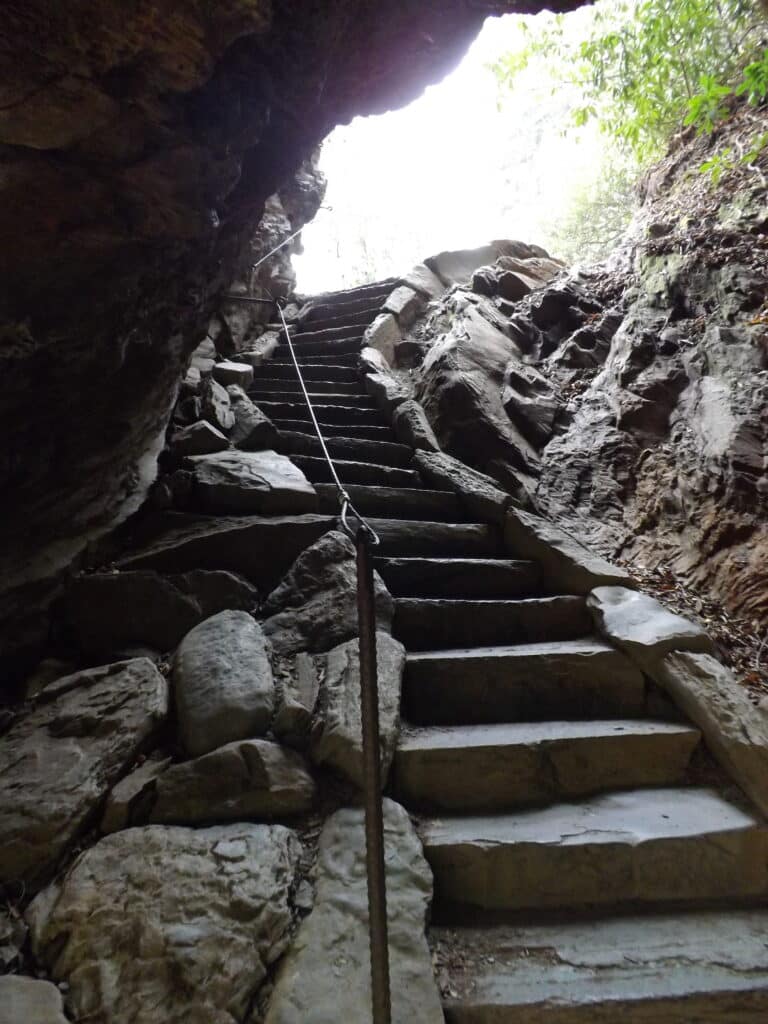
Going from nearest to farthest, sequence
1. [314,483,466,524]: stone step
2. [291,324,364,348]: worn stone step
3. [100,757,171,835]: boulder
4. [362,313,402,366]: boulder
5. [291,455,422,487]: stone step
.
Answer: [100,757,171,835]: boulder, [314,483,466,524]: stone step, [291,455,422,487]: stone step, [362,313,402,366]: boulder, [291,324,364,348]: worn stone step

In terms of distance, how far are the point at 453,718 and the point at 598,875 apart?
820mm

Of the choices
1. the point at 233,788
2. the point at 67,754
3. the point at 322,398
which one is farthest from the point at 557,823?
the point at 322,398

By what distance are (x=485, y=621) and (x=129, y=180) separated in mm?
2503

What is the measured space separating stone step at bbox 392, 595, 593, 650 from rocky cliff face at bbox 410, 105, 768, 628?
29.1 inches

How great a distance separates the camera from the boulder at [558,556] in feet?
10.0

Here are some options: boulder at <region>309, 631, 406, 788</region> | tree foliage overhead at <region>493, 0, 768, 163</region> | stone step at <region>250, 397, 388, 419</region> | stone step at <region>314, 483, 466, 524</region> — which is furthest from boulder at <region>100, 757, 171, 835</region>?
tree foliage overhead at <region>493, 0, 768, 163</region>

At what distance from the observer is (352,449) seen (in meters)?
4.50

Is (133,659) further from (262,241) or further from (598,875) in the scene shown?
(262,241)

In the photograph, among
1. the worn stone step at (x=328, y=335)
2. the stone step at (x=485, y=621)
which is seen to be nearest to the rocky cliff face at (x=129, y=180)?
the stone step at (x=485, y=621)

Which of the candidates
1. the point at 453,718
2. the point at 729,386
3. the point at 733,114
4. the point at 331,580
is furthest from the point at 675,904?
the point at 733,114

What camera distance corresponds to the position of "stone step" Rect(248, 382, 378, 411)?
5.25 metres

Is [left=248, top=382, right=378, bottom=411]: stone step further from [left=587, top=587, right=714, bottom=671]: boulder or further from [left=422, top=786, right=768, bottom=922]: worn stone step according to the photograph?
[left=422, top=786, right=768, bottom=922]: worn stone step

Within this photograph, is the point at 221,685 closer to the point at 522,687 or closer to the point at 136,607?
the point at 136,607

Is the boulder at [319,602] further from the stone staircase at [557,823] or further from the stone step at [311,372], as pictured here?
the stone step at [311,372]
